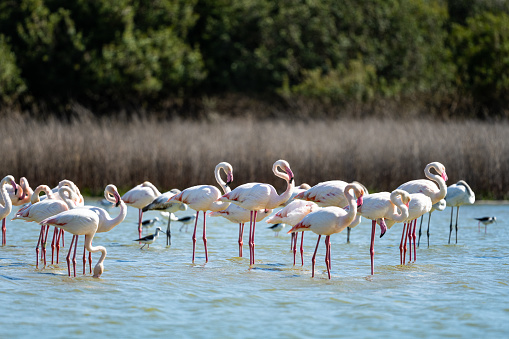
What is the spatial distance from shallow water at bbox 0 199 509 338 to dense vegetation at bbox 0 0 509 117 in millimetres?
14995

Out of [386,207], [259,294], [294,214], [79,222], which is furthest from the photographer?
[294,214]

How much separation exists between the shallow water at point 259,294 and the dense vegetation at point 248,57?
14995 mm

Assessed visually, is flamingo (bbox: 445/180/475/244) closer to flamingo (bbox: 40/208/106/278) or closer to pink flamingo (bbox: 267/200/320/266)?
pink flamingo (bbox: 267/200/320/266)

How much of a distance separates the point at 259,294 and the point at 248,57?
2311 cm

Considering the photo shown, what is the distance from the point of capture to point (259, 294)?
6.84 meters

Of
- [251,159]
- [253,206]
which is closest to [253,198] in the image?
[253,206]

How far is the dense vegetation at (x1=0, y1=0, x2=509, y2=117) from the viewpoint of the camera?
25906mm

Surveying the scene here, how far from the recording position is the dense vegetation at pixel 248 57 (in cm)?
2591

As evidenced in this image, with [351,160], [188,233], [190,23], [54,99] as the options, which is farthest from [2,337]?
[190,23]

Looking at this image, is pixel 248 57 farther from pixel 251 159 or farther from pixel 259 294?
pixel 259 294

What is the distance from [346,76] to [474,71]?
16.4 ft

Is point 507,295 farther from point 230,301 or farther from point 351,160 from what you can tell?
point 351,160

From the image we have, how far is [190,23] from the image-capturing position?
97.2 feet

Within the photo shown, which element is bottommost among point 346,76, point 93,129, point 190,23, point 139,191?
point 139,191
